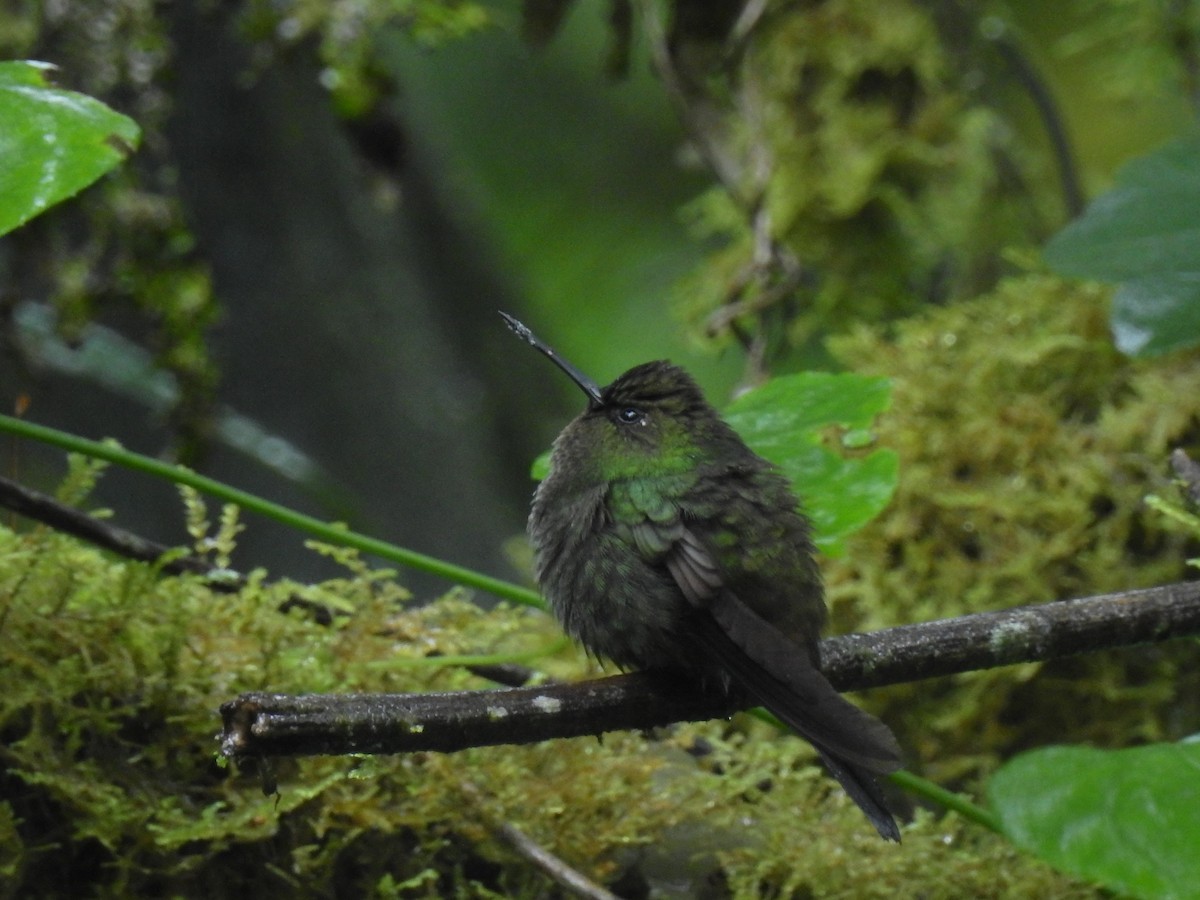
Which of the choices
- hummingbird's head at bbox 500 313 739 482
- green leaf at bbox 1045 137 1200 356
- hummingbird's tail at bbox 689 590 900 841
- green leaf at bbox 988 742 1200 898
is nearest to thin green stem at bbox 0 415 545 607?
hummingbird's head at bbox 500 313 739 482

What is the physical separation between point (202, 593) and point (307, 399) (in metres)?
2.59

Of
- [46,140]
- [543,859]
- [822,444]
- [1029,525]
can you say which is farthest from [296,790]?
[1029,525]

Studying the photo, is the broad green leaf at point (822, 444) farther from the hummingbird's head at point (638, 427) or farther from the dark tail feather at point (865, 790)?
the dark tail feather at point (865, 790)

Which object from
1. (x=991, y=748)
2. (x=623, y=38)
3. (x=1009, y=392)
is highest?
(x=623, y=38)

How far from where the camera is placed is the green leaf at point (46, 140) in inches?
68.3

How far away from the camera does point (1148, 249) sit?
2857mm

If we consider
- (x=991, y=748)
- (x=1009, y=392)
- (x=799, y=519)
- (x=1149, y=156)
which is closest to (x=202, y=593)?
(x=799, y=519)

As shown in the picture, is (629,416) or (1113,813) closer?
(1113,813)

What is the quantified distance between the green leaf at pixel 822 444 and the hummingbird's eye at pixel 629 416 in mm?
294

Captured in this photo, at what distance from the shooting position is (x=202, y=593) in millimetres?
2357

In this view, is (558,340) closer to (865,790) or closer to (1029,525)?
(1029,525)

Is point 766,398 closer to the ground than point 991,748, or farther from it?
farther from it

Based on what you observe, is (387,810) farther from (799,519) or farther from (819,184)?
(819,184)

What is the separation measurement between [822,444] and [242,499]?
1.12 m
